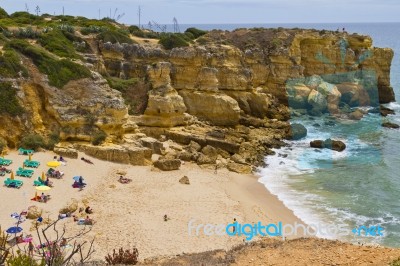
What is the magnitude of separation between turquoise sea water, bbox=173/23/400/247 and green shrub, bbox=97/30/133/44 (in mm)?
20553

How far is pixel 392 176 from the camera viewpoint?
27.9 metres

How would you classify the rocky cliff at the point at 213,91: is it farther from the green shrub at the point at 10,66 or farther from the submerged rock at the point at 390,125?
the submerged rock at the point at 390,125

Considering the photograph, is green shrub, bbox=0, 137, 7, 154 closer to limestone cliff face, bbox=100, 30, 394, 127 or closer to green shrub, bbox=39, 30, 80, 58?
limestone cliff face, bbox=100, 30, 394, 127

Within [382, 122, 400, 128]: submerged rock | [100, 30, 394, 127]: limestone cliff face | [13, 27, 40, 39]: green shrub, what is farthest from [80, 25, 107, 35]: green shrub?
[382, 122, 400, 128]: submerged rock

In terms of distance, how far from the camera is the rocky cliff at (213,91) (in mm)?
27422

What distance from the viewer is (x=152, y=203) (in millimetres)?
21281

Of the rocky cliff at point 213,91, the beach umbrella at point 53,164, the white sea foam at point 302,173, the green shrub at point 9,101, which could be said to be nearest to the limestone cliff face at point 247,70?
the rocky cliff at point 213,91

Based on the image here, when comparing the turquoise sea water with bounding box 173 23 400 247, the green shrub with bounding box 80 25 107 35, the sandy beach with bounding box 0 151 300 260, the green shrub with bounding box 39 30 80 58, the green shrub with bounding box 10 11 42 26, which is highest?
the green shrub with bounding box 10 11 42 26

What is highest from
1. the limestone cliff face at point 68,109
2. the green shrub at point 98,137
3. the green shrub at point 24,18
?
the green shrub at point 24,18

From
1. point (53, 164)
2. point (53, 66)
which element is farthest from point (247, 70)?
point (53, 164)

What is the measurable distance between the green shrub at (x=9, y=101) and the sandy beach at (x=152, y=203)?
260 centimetres

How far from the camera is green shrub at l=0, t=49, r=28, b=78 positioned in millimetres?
26603

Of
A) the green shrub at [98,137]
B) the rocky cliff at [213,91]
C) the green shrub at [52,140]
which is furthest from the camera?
the rocky cliff at [213,91]

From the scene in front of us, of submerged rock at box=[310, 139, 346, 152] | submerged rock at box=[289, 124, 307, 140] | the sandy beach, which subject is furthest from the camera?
submerged rock at box=[289, 124, 307, 140]
